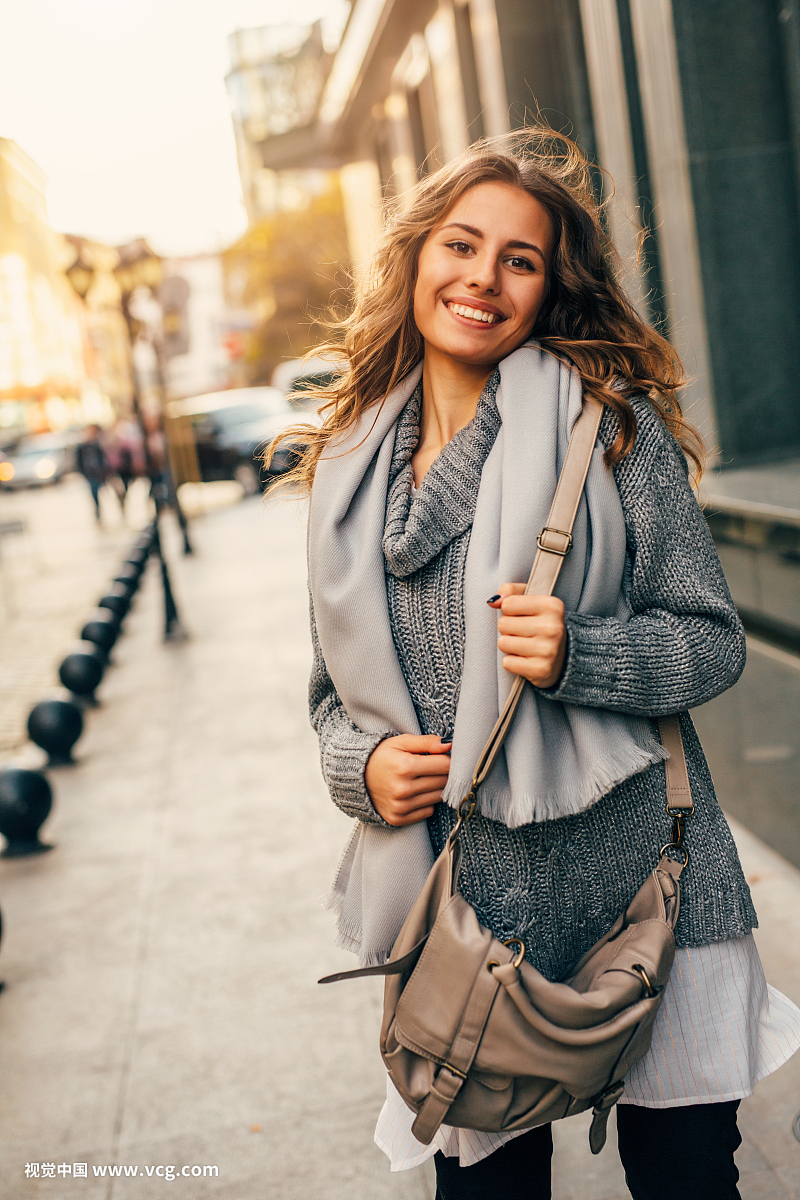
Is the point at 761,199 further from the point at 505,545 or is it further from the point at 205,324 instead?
the point at 205,324

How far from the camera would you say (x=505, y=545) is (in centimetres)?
162

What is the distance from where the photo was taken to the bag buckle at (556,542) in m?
1.58

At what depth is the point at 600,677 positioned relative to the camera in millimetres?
1586

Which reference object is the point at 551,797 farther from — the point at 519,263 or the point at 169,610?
the point at 169,610

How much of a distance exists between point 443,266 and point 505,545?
0.51m

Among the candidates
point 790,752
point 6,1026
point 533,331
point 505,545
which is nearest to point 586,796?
point 505,545

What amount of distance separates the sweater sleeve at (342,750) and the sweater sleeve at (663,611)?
0.35 meters

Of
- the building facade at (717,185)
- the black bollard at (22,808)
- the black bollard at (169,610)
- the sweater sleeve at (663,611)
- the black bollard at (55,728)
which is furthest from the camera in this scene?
the black bollard at (169,610)

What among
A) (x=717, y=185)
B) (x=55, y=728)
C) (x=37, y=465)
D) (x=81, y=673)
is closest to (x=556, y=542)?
(x=717, y=185)

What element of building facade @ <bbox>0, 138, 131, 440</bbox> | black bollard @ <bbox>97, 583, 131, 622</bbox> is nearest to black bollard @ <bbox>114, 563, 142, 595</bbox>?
black bollard @ <bbox>97, 583, 131, 622</bbox>

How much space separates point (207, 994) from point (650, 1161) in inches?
90.0

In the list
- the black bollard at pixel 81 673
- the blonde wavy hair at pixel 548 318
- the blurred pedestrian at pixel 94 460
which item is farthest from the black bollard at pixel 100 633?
the blurred pedestrian at pixel 94 460

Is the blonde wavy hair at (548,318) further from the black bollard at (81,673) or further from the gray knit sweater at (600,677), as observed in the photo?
the black bollard at (81,673)

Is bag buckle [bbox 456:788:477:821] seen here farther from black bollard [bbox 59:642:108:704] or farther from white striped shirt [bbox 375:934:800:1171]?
black bollard [bbox 59:642:108:704]
